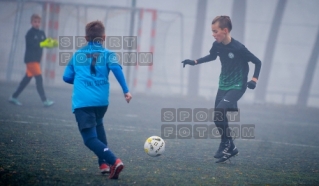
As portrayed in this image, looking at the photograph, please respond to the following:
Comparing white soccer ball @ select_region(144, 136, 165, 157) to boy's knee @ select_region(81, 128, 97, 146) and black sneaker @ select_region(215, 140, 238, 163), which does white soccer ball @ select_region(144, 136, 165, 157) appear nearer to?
→ black sneaker @ select_region(215, 140, 238, 163)

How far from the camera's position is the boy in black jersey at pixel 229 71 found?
668 centimetres

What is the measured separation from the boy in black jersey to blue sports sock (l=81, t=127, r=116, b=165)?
2093 mm

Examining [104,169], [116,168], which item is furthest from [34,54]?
[116,168]

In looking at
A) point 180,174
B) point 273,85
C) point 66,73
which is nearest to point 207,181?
point 180,174

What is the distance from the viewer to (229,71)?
22.3 ft

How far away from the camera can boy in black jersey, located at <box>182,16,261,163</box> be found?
6676 mm

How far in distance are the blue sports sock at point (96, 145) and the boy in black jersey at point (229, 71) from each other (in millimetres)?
2093

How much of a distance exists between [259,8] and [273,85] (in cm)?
611

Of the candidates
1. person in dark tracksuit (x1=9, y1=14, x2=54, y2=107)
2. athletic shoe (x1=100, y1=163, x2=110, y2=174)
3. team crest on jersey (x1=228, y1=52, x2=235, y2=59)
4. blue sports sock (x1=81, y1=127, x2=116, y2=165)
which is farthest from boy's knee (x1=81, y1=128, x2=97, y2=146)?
person in dark tracksuit (x1=9, y1=14, x2=54, y2=107)

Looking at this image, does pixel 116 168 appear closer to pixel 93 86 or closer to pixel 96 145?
pixel 96 145

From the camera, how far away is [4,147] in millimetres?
6473

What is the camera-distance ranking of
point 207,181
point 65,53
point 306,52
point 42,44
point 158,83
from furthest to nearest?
point 306,52 < point 158,83 < point 65,53 < point 42,44 < point 207,181

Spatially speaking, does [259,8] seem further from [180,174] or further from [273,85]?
[180,174]

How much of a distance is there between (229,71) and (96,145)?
254cm
